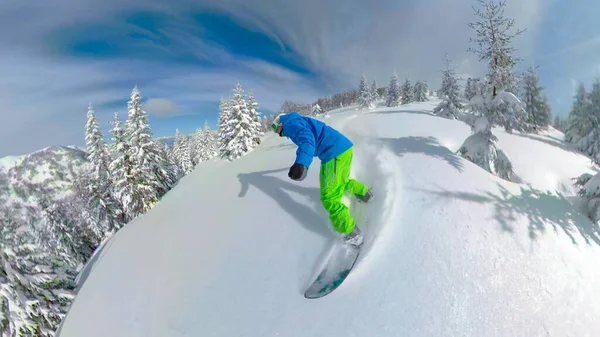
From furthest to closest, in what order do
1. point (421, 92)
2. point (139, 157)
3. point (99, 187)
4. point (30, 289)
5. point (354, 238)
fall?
point (421, 92), point (99, 187), point (139, 157), point (30, 289), point (354, 238)

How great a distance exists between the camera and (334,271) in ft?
14.7

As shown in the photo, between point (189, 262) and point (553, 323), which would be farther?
point (189, 262)

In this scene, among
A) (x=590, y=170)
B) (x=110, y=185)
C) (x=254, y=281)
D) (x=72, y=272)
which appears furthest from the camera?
(x=110, y=185)

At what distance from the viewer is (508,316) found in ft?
12.2

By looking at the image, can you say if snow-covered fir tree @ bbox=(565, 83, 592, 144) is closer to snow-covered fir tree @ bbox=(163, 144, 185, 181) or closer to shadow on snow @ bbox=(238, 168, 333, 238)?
shadow on snow @ bbox=(238, 168, 333, 238)

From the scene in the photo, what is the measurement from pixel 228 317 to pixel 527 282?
4.78 m

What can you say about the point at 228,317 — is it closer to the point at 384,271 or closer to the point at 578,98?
the point at 384,271

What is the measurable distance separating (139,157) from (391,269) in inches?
1082

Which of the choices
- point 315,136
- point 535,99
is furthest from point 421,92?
point 315,136

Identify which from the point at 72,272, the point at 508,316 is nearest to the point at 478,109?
the point at 508,316

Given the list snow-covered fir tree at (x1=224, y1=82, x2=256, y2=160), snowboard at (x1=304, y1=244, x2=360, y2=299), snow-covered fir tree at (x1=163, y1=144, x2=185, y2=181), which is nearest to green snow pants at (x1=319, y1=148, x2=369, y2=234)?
Result: snowboard at (x1=304, y1=244, x2=360, y2=299)

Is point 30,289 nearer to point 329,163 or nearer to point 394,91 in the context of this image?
point 329,163

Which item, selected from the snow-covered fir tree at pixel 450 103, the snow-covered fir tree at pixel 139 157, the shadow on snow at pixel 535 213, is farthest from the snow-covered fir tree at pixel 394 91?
the shadow on snow at pixel 535 213

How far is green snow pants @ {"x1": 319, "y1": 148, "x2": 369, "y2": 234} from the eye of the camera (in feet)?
15.8
